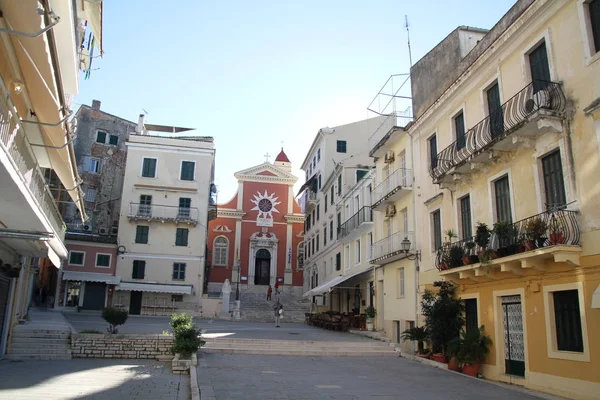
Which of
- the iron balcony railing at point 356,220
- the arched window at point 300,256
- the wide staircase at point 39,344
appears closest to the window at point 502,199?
the iron balcony railing at point 356,220

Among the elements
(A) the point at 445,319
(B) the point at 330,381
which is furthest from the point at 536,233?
(B) the point at 330,381

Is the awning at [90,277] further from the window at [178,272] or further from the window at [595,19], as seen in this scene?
the window at [595,19]

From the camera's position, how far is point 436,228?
57.0 feet

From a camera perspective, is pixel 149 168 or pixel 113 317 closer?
pixel 113 317

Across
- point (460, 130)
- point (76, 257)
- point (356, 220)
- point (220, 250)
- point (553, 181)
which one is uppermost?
point (460, 130)

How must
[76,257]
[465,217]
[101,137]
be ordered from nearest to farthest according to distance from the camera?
[465,217] → [76,257] → [101,137]

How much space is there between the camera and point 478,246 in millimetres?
13227

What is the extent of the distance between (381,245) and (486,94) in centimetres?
970

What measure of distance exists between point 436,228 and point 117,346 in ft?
38.9

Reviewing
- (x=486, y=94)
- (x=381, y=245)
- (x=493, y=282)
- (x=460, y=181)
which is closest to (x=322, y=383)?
(x=493, y=282)

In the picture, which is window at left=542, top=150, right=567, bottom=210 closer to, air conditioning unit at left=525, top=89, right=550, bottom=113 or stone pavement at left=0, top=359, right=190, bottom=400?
air conditioning unit at left=525, top=89, right=550, bottom=113

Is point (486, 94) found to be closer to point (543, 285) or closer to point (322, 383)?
point (543, 285)

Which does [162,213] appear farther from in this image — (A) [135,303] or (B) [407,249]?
(B) [407,249]

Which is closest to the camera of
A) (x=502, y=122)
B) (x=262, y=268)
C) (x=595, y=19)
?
(x=595, y=19)
